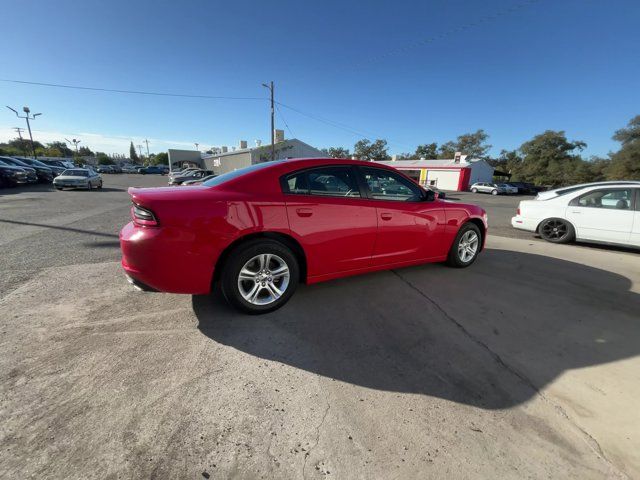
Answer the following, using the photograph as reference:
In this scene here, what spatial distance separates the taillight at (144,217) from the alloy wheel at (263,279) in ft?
2.73

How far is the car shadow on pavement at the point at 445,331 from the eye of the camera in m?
2.11

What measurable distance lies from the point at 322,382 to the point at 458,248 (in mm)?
3154

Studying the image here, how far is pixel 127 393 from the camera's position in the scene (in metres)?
1.86

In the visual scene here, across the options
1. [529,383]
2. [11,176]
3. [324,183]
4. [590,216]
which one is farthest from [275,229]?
[11,176]

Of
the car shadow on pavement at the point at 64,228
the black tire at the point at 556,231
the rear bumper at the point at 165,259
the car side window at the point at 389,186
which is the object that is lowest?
the car shadow on pavement at the point at 64,228

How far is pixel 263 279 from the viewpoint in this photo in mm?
2799

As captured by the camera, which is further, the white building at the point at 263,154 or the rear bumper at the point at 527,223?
the white building at the point at 263,154

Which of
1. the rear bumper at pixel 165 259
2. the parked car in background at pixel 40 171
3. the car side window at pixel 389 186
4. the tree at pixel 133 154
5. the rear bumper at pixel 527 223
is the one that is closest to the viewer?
the rear bumper at pixel 165 259

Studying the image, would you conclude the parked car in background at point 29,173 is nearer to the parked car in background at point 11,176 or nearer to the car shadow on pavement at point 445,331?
the parked car in background at point 11,176

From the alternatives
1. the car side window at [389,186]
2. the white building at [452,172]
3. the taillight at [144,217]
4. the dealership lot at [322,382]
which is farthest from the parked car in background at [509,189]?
the taillight at [144,217]

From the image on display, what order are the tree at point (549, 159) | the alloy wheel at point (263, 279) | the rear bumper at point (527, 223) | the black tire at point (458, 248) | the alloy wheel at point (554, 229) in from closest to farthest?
the alloy wheel at point (263, 279) → the black tire at point (458, 248) → the alloy wheel at point (554, 229) → the rear bumper at point (527, 223) → the tree at point (549, 159)

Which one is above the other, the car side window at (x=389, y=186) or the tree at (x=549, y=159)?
the tree at (x=549, y=159)

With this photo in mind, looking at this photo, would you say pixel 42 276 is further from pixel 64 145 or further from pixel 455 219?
pixel 64 145

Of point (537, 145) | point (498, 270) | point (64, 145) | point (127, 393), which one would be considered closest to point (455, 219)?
point (498, 270)
